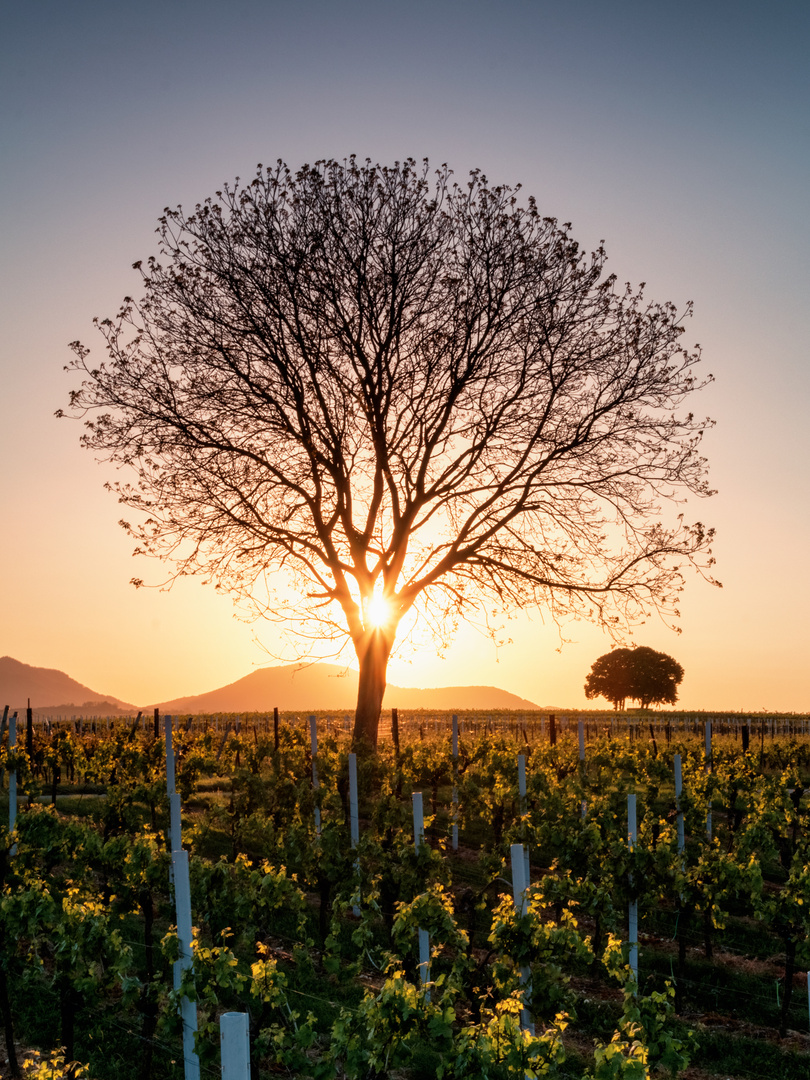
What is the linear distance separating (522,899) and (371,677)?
1286 cm

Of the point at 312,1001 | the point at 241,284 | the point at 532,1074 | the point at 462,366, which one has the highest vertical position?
the point at 241,284

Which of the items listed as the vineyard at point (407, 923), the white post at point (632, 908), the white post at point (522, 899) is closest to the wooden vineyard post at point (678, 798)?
the vineyard at point (407, 923)

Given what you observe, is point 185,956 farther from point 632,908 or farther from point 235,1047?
point 632,908

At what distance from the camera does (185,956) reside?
6.96 m

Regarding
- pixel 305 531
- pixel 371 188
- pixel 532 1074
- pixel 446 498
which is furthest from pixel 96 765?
pixel 532 1074

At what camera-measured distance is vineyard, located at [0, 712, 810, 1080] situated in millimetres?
6113

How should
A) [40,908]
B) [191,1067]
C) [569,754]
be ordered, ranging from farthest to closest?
[569,754] → [40,908] → [191,1067]

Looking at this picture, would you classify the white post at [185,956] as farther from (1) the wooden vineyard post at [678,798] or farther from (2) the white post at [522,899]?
(1) the wooden vineyard post at [678,798]

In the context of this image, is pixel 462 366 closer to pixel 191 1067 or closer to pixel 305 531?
pixel 305 531

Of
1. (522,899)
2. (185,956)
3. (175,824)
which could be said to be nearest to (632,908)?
(522,899)

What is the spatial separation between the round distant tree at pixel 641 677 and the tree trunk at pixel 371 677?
56130mm

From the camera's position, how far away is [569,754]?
1917 centimetres

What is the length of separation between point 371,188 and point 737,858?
14.2 m

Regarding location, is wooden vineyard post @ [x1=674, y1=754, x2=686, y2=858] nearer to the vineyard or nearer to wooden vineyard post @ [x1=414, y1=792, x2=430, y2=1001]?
the vineyard
